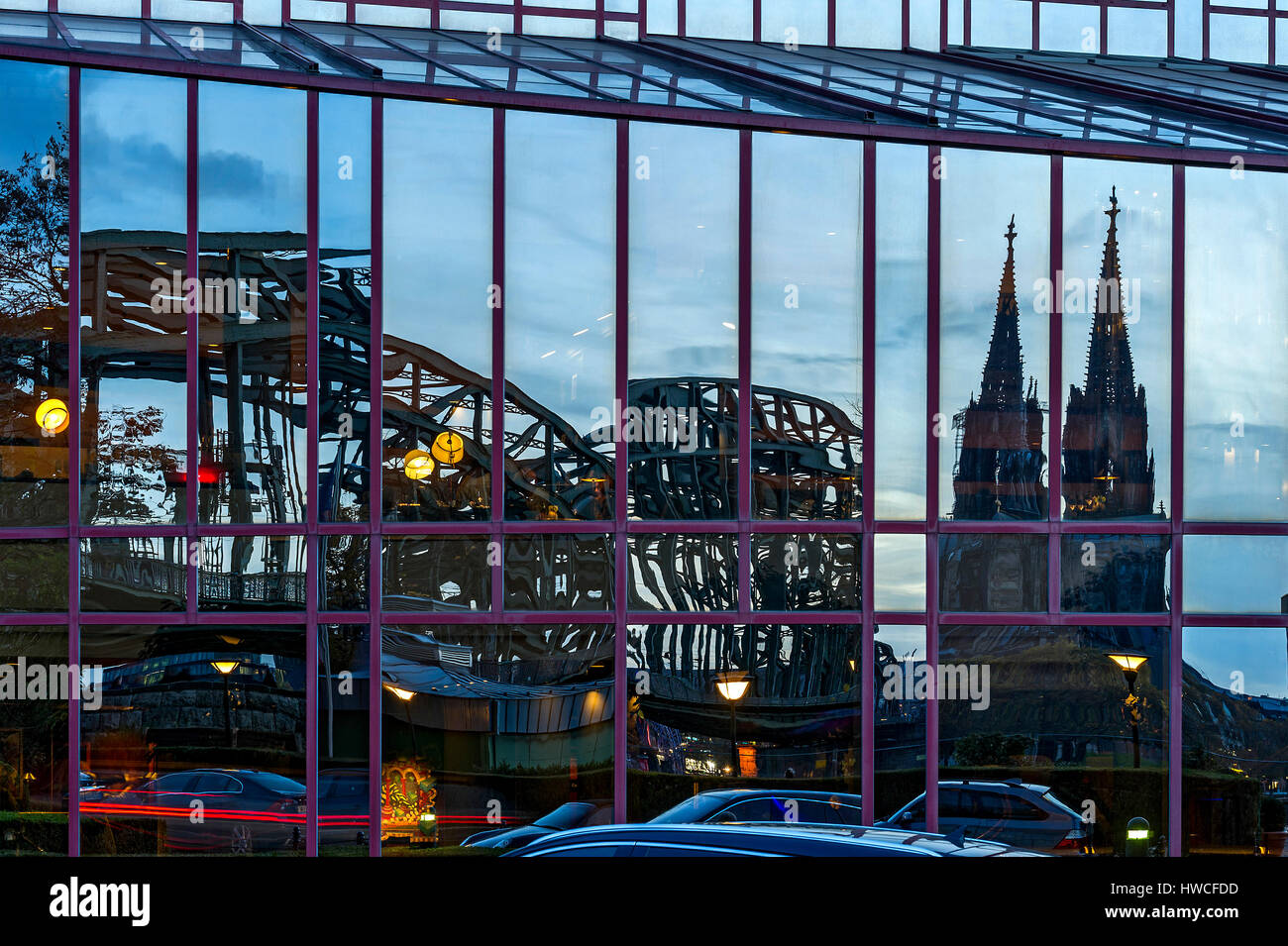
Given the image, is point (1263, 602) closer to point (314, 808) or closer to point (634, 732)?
point (634, 732)

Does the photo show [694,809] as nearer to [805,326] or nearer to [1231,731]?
[805,326]

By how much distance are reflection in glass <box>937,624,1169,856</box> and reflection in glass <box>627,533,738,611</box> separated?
7.53ft

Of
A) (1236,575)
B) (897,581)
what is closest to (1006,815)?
(897,581)

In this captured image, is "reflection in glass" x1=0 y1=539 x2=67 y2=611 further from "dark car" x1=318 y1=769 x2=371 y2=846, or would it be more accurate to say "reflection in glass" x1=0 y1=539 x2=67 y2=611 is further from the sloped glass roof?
the sloped glass roof

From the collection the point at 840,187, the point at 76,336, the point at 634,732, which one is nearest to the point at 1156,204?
the point at 840,187

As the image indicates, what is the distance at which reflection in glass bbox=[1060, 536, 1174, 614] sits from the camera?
33.5 feet

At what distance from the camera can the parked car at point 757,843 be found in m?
5.45

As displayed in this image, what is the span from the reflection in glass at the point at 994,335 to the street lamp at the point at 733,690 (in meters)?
2.71

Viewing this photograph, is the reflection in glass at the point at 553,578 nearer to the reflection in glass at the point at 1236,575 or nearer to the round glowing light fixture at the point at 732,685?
the round glowing light fixture at the point at 732,685

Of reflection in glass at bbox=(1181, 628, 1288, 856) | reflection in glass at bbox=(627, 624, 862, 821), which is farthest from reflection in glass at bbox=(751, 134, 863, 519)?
reflection in glass at bbox=(1181, 628, 1288, 856)

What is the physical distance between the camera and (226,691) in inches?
393

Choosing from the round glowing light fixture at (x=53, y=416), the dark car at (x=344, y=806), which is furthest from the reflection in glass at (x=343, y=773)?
the round glowing light fixture at (x=53, y=416)

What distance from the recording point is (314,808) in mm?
9977

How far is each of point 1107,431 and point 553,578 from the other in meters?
5.93
